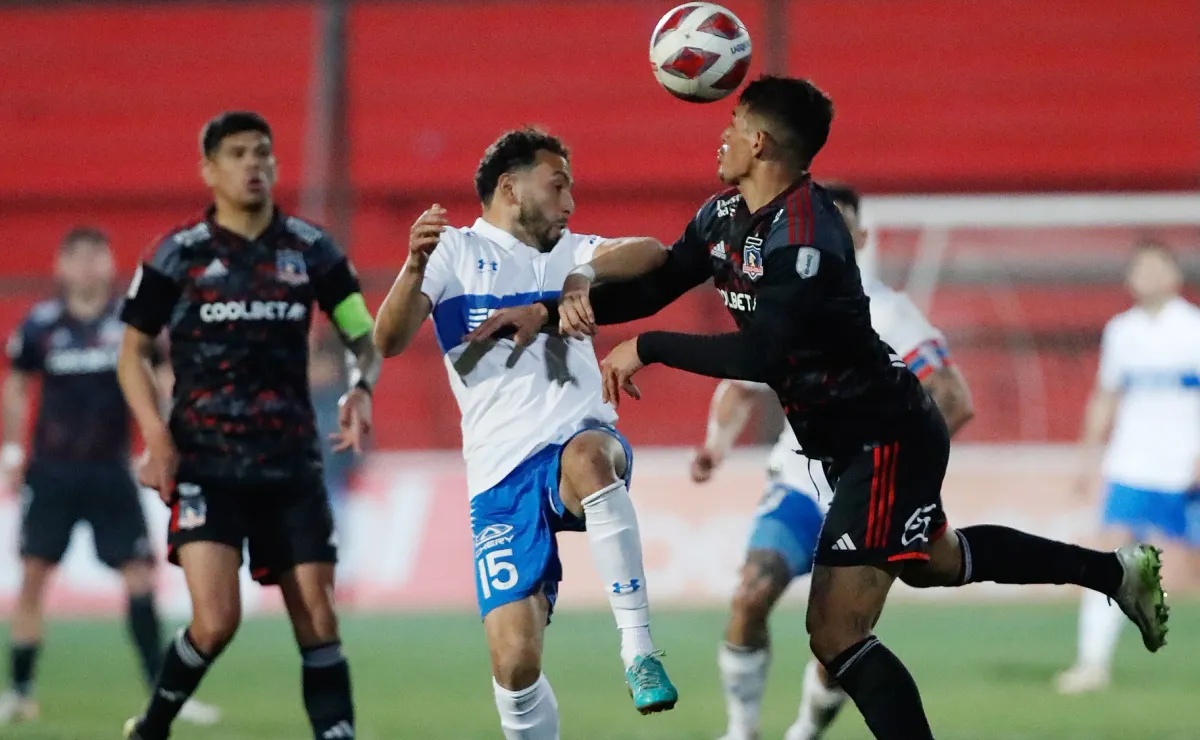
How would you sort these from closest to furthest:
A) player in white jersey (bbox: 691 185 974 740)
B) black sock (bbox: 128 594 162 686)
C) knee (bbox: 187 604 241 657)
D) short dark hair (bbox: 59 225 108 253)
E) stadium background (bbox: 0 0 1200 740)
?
knee (bbox: 187 604 241 657) → player in white jersey (bbox: 691 185 974 740) → black sock (bbox: 128 594 162 686) → short dark hair (bbox: 59 225 108 253) → stadium background (bbox: 0 0 1200 740)

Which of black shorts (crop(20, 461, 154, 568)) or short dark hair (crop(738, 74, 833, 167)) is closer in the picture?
A: short dark hair (crop(738, 74, 833, 167))

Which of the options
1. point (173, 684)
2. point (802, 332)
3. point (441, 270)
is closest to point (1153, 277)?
point (802, 332)

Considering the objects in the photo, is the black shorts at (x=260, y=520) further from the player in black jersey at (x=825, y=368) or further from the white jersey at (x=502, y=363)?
the player in black jersey at (x=825, y=368)

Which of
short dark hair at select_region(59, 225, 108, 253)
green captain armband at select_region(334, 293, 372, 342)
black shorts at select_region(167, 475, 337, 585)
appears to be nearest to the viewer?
black shorts at select_region(167, 475, 337, 585)

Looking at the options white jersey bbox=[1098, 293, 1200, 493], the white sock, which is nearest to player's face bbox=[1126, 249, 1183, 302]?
white jersey bbox=[1098, 293, 1200, 493]

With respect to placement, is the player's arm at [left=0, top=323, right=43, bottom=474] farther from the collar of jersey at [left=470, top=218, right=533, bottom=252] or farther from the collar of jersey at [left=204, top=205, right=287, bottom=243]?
the collar of jersey at [left=470, top=218, right=533, bottom=252]

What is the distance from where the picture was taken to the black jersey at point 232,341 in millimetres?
5988

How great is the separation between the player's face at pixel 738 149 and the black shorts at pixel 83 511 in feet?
16.6

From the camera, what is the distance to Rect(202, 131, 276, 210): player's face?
609cm

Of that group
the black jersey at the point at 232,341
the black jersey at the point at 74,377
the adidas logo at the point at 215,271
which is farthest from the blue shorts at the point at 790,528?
the black jersey at the point at 74,377

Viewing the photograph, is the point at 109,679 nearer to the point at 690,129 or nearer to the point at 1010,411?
the point at 1010,411

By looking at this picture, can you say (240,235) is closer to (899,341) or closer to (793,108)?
(793,108)

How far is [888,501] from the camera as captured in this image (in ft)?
16.4

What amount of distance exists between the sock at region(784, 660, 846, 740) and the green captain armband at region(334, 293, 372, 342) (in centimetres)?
215
